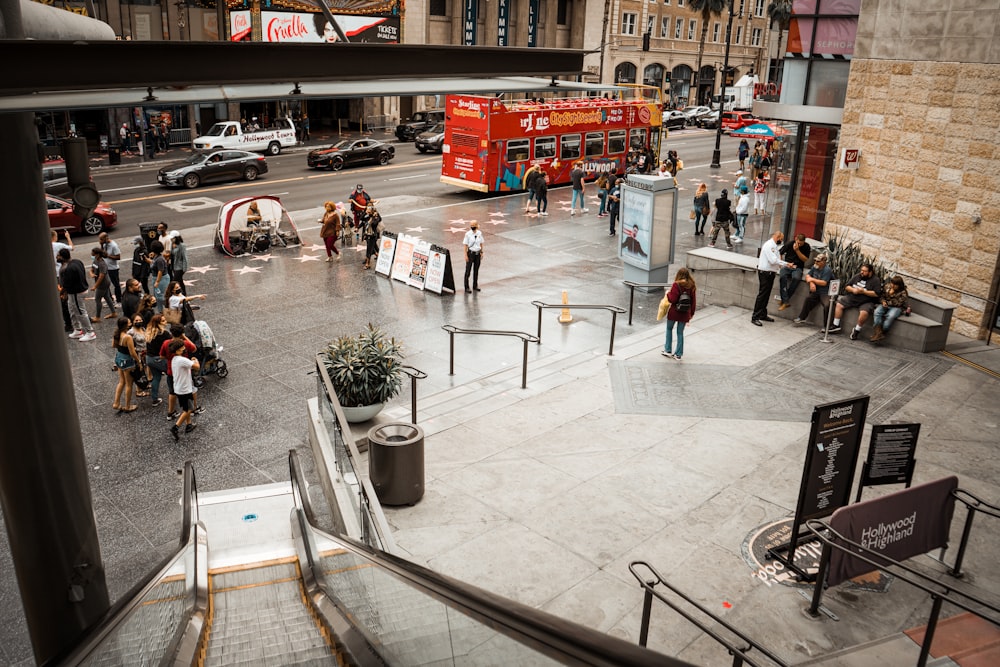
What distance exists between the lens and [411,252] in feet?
65.7

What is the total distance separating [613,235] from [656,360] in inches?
467

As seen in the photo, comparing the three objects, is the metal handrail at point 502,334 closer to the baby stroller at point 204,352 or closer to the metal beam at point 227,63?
the baby stroller at point 204,352

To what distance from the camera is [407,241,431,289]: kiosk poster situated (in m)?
19.5

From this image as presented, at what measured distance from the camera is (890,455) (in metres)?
8.56

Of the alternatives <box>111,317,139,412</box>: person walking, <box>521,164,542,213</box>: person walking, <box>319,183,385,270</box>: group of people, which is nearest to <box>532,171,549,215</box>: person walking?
<box>521,164,542,213</box>: person walking

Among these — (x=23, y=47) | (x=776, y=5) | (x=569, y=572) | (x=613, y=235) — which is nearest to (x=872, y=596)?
(x=569, y=572)

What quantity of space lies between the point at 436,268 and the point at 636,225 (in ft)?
15.7

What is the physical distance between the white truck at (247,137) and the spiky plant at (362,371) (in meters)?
29.6

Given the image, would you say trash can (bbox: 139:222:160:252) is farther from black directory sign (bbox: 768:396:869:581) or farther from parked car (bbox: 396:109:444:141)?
parked car (bbox: 396:109:444:141)

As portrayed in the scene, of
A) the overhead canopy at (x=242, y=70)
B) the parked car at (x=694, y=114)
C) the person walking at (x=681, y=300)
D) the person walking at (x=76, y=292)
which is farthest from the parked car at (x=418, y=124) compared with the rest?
the overhead canopy at (x=242, y=70)

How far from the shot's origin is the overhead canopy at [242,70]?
3.89 metres

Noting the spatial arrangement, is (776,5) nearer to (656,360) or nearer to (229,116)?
(229,116)

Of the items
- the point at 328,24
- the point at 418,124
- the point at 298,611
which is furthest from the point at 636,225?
the point at 418,124

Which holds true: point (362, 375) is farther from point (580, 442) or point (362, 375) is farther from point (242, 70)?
point (242, 70)
